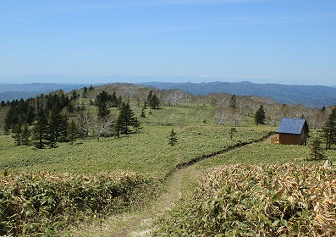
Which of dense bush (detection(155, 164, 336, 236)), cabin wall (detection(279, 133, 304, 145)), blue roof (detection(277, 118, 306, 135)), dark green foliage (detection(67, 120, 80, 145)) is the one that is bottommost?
dark green foliage (detection(67, 120, 80, 145))

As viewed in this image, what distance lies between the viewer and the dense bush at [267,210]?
20.9 ft

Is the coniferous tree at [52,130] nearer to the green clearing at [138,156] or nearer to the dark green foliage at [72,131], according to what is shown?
the dark green foliage at [72,131]

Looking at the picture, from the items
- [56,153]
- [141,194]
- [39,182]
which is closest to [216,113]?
[56,153]

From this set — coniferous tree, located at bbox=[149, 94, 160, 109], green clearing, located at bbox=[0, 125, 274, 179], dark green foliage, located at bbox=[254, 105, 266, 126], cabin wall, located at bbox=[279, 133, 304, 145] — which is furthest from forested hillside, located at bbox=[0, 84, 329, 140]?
cabin wall, located at bbox=[279, 133, 304, 145]

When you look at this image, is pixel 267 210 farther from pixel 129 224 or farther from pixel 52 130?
pixel 52 130

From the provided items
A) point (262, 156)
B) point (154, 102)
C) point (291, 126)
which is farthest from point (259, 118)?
point (262, 156)

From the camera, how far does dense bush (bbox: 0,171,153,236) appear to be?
862cm

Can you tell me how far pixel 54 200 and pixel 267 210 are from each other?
802cm

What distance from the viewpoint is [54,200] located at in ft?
36.1

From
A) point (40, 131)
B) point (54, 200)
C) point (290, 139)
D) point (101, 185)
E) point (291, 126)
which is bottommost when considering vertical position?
point (40, 131)

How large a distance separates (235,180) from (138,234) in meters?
3.98

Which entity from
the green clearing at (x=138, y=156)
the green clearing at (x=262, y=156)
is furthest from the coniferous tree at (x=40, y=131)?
the green clearing at (x=262, y=156)

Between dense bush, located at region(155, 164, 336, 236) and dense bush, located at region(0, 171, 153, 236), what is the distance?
3.70m

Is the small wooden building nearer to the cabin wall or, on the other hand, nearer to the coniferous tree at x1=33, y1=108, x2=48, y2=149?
the cabin wall
